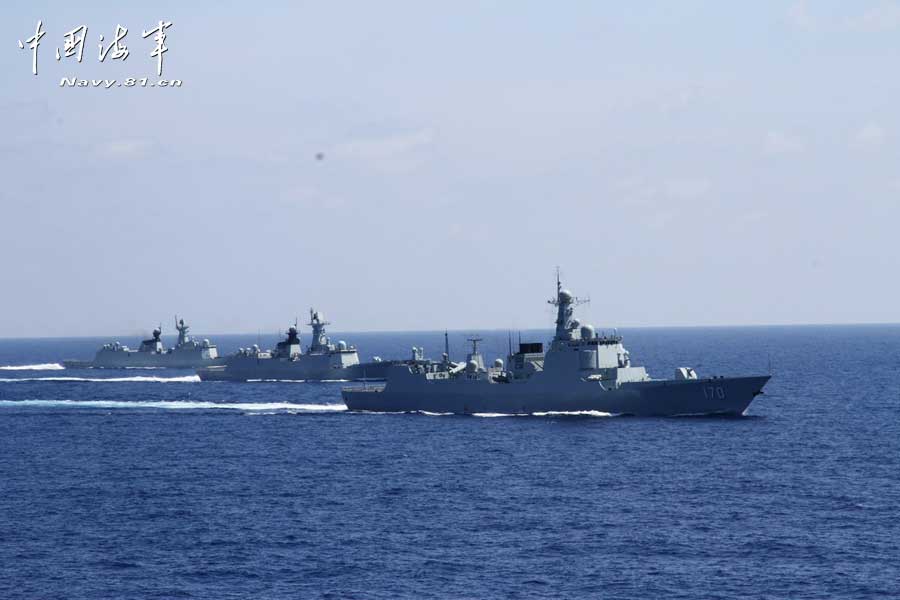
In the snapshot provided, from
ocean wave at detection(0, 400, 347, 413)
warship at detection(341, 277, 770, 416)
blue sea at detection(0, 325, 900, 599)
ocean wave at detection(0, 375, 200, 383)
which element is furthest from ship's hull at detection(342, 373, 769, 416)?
ocean wave at detection(0, 375, 200, 383)

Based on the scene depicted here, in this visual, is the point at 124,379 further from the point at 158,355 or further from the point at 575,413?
the point at 575,413

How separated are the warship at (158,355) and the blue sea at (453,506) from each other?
63.5m

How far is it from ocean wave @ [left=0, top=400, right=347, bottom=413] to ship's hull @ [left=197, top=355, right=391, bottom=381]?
2418 cm

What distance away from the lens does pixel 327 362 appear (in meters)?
115

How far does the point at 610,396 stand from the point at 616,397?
371 mm

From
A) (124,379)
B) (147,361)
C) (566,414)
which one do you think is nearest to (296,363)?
(124,379)

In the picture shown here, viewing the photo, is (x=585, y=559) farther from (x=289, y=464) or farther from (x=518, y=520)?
(x=289, y=464)

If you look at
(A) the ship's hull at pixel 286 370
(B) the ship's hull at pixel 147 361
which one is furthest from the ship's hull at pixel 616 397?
(B) the ship's hull at pixel 147 361

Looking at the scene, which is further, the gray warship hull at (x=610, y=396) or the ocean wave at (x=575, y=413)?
the ocean wave at (x=575, y=413)

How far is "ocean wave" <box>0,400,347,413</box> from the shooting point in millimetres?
81562

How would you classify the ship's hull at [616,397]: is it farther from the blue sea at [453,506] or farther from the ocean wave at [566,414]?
the blue sea at [453,506]

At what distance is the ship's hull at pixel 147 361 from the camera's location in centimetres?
14062

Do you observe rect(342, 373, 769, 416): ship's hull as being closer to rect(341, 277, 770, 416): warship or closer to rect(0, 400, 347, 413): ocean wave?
rect(341, 277, 770, 416): warship

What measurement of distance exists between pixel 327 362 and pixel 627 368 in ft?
172
